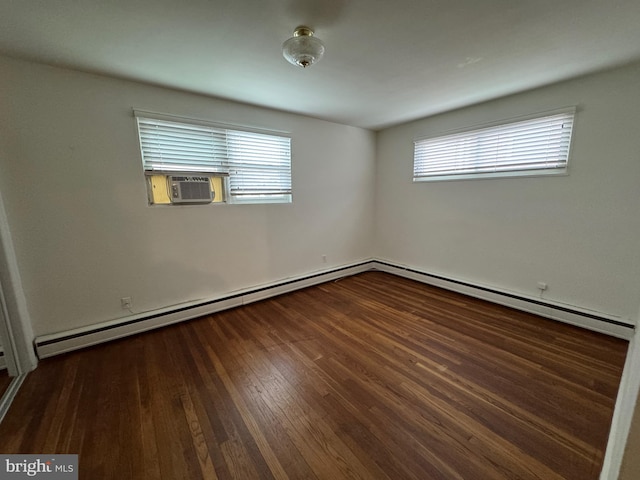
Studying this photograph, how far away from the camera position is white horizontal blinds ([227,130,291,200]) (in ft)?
9.75

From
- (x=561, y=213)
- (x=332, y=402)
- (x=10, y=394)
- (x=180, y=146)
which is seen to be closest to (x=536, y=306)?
(x=561, y=213)

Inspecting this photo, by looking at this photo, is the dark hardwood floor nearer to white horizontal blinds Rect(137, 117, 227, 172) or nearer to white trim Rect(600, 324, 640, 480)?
white trim Rect(600, 324, 640, 480)

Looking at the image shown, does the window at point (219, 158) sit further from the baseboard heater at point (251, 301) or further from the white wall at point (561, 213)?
the white wall at point (561, 213)

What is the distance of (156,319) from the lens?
102 inches

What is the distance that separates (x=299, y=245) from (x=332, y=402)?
2277 mm

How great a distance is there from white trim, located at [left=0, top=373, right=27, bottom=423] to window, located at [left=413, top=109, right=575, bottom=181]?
15.2ft

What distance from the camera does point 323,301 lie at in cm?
327

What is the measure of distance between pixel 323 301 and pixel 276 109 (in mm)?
2530

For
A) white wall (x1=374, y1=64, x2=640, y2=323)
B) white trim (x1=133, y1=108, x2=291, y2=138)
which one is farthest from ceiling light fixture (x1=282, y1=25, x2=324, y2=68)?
white wall (x1=374, y1=64, x2=640, y2=323)

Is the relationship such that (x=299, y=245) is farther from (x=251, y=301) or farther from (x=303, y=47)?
(x=303, y=47)

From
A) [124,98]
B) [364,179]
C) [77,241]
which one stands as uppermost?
[124,98]

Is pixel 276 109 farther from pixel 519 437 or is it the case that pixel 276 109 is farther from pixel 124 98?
pixel 519 437

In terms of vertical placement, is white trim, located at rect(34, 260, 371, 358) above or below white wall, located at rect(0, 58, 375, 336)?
below

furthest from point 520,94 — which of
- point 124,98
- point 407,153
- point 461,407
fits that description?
point 124,98
